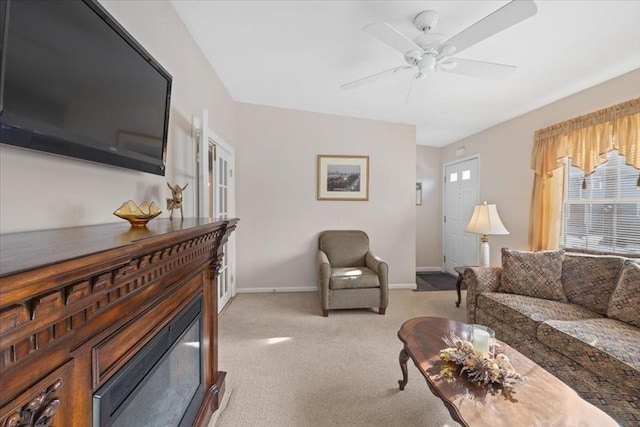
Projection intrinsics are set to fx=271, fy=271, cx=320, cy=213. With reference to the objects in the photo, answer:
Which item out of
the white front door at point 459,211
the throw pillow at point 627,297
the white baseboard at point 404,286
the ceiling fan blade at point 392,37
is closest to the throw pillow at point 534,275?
the throw pillow at point 627,297

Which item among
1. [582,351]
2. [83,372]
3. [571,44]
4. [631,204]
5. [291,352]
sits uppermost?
[571,44]

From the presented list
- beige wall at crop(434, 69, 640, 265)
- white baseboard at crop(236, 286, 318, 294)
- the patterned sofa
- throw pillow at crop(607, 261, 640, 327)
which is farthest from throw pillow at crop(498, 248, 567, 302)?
white baseboard at crop(236, 286, 318, 294)

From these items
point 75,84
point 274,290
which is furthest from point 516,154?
point 75,84

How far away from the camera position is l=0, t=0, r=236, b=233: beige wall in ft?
2.85

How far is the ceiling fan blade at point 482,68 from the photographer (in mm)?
1842

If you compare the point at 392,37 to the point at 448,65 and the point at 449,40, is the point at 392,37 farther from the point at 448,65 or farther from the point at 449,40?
the point at 448,65

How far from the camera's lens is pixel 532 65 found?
90.5 inches

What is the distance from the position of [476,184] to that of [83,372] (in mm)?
4704

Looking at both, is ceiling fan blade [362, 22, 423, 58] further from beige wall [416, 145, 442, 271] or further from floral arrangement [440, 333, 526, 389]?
beige wall [416, 145, 442, 271]

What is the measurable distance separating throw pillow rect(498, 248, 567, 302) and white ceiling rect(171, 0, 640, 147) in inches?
64.7

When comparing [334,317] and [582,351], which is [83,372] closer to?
[582,351]

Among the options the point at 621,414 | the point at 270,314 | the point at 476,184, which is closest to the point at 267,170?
the point at 270,314

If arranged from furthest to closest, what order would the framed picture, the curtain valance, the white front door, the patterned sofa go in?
1. the white front door
2. the framed picture
3. the curtain valance
4. the patterned sofa

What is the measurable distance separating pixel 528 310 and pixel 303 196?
2780 millimetres
